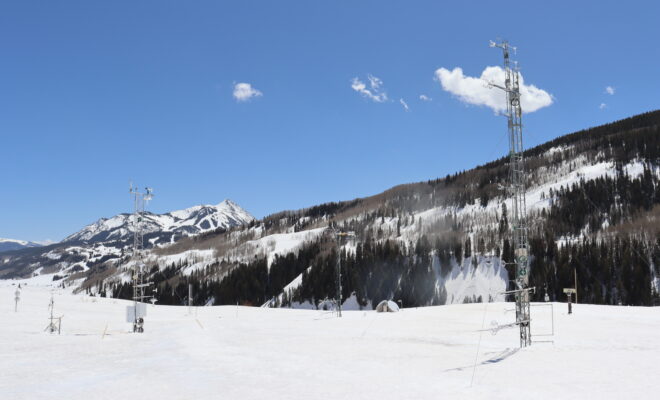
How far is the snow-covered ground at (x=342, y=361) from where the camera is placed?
1850cm

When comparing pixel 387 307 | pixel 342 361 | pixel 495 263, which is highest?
pixel 495 263

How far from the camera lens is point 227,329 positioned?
43719mm

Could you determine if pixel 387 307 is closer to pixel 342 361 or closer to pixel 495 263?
pixel 342 361

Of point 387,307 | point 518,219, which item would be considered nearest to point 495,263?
point 387,307

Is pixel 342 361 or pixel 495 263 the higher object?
pixel 495 263

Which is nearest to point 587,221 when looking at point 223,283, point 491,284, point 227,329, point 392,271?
point 491,284

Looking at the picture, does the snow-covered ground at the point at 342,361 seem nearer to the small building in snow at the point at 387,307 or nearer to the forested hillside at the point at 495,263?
the small building in snow at the point at 387,307

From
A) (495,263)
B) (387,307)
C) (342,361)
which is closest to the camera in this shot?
(342,361)

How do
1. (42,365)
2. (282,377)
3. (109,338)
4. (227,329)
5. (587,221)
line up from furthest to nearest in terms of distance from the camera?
(587,221)
(227,329)
(109,338)
(42,365)
(282,377)

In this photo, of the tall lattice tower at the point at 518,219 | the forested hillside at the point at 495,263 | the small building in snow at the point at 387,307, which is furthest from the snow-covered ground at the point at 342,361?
the forested hillside at the point at 495,263

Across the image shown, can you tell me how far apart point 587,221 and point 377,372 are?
567 ft

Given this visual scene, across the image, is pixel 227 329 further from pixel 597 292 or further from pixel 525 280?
pixel 597 292

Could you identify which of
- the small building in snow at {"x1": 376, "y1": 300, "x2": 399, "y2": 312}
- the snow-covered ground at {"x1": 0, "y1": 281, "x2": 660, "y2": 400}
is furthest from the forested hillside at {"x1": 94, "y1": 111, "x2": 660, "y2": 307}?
the snow-covered ground at {"x1": 0, "y1": 281, "x2": 660, "y2": 400}

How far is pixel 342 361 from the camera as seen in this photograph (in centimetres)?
2528
